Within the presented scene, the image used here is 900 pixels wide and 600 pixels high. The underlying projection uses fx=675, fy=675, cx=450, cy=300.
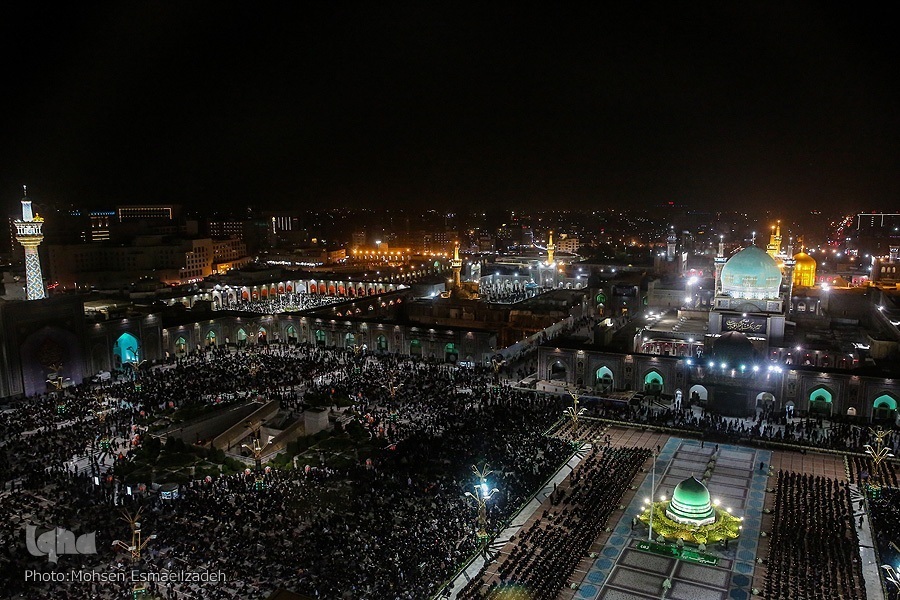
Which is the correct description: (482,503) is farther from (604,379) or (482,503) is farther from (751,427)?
(604,379)

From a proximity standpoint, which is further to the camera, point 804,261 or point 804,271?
point 804,261

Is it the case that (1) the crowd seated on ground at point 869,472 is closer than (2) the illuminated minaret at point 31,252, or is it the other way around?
(1) the crowd seated on ground at point 869,472

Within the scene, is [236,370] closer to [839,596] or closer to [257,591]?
[257,591]

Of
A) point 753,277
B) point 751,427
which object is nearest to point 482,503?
point 751,427

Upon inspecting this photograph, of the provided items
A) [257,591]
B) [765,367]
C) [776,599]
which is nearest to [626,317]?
[765,367]

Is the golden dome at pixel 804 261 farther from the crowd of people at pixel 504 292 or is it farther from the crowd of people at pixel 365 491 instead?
the crowd of people at pixel 365 491

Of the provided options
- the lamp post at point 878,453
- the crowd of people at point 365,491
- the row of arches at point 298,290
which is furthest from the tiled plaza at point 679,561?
the row of arches at point 298,290

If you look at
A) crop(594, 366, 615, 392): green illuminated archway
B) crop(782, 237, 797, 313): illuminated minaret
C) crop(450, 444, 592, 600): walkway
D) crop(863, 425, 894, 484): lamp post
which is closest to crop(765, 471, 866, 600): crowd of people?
crop(863, 425, 894, 484): lamp post
